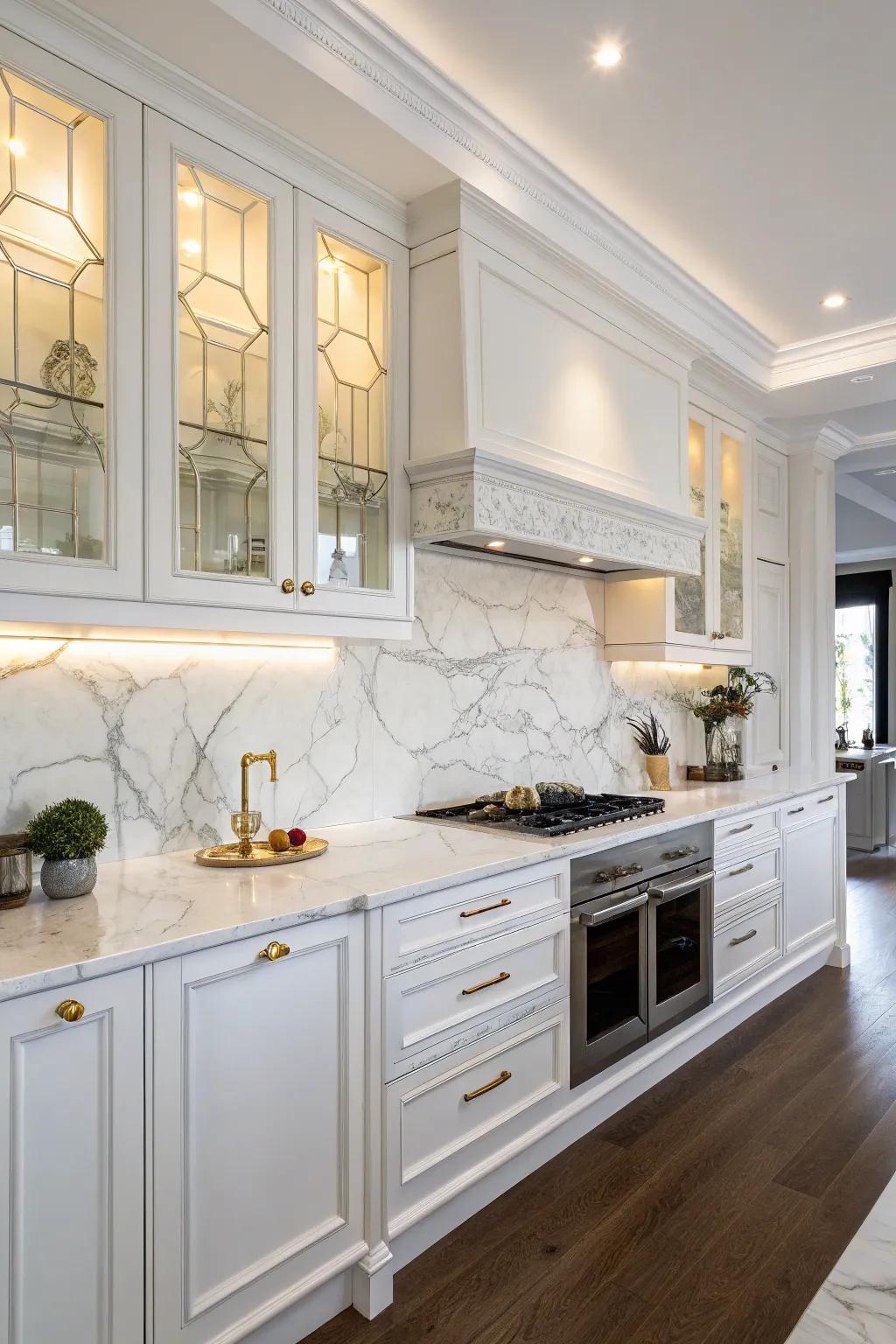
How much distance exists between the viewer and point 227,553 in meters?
1.99

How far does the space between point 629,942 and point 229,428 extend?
1874 millimetres

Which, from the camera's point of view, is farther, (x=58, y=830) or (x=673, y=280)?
(x=673, y=280)

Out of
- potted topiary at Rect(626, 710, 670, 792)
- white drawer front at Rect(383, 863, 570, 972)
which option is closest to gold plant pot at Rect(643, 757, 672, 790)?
potted topiary at Rect(626, 710, 670, 792)

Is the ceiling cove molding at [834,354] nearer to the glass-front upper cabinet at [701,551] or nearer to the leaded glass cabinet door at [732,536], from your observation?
the leaded glass cabinet door at [732,536]

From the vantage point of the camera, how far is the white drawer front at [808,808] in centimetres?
365

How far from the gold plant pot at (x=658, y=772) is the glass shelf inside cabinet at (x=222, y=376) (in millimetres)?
2235

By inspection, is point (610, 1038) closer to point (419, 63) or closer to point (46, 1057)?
point (46, 1057)

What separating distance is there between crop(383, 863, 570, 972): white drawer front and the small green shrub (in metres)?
0.63

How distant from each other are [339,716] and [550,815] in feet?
2.37

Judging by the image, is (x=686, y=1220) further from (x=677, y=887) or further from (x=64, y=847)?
(x=64, y=847)

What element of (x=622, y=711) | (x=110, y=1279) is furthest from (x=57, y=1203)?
(x=622, y=711)

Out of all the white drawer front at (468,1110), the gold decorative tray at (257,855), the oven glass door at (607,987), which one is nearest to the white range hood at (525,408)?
the gold decorative tray at (257,855)

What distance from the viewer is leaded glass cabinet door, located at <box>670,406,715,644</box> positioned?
368 cm

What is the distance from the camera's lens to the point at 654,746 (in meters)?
3.82
